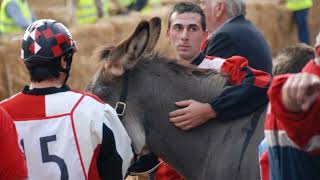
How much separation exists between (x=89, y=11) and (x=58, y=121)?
1569cm

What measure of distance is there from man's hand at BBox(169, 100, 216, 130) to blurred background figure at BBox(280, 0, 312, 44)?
554 inches

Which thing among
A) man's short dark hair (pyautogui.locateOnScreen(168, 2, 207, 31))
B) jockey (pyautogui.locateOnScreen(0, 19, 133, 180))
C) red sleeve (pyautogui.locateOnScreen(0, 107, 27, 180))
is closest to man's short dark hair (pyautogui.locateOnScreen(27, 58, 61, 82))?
jockey (pyautogui.locateOnScreen(0, 19, 133, 180))

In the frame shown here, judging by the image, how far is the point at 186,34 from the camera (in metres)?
6.68

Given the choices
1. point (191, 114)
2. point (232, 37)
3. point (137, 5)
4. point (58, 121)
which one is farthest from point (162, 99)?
point (137, 5)

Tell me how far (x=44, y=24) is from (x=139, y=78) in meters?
0.95

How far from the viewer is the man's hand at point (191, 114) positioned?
575 centimetres

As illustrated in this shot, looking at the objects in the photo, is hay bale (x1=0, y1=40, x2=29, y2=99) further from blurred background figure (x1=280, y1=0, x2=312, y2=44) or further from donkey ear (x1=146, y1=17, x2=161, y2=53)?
donkey ear (x1=146, y1=17, x2=161, y2=53)

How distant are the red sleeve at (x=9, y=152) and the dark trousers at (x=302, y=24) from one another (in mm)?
15440

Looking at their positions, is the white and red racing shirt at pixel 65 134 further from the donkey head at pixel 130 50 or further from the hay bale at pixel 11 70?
the hay bale at pixel 11 70

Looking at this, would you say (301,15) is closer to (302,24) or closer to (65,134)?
(302,24)

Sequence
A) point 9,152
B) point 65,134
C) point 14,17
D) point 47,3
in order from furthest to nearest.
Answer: point 47,3, point 14,17, point 65,134, point 9,152

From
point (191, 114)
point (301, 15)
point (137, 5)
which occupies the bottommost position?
point (301, 15)

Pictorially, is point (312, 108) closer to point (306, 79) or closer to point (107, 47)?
point (306, 79)

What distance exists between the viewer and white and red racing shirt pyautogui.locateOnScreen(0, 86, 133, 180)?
5.00 m
